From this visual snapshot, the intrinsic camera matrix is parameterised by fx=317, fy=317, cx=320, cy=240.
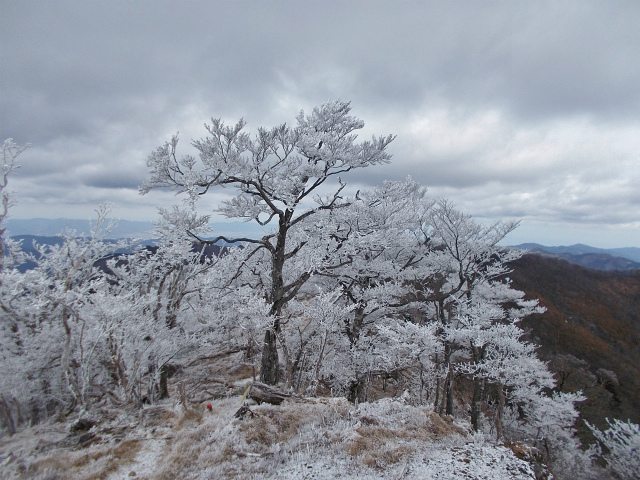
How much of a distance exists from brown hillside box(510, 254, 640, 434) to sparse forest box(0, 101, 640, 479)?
24.1ft

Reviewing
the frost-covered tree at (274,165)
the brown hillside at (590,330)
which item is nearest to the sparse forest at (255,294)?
the frost-covered tree at (274,165)

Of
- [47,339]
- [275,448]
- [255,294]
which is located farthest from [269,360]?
[47,339]

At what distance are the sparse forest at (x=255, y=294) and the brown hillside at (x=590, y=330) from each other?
7.34m

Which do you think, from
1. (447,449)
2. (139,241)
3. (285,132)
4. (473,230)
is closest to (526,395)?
(473,230)

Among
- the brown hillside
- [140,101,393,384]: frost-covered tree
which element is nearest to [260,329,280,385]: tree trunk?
[140,101,393,384]: frost-covered tree

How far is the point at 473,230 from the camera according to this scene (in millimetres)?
13961

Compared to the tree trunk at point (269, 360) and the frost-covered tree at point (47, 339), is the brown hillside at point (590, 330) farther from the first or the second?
the frost-covered tree at point (47, 339)

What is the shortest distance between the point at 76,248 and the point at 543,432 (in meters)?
29.5

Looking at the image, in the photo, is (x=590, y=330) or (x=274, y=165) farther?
(x=590, y=330)

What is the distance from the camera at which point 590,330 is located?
63.3 metres

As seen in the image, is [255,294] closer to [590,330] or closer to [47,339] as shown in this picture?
[47,339]

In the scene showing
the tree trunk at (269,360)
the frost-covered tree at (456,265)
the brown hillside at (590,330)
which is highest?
the frost-covered tree at (456,265)

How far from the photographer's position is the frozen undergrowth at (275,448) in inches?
208

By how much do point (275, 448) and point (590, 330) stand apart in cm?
8063
